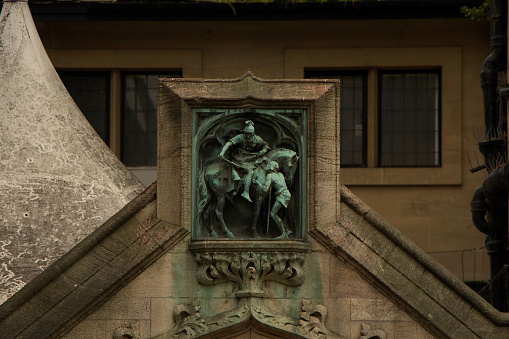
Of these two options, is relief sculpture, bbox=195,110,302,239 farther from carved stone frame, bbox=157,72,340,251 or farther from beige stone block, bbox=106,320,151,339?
beige stone block, bbox=106,320,151,339

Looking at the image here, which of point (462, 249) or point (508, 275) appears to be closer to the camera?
point (508, 275)

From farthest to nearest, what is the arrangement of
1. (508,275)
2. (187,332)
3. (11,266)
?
(508,275)
(11,266)
(187,332)

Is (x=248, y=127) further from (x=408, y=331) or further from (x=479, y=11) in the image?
(x=479, y=11)

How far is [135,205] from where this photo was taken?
70.5 ft

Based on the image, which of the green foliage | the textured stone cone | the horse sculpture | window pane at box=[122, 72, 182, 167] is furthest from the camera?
window pane at box=[122, 72, 182, 167]

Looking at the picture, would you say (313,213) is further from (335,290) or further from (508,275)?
(508,275)

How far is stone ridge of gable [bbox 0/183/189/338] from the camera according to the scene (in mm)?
21062

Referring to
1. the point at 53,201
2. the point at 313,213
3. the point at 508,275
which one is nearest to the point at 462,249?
the point at 508,275

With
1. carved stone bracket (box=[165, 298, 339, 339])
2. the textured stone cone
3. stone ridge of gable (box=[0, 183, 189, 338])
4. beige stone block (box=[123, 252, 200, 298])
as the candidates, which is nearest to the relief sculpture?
beige stone block (box=[123, 252, 200, 298])

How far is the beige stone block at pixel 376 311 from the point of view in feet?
69.9

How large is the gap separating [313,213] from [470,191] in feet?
48.9

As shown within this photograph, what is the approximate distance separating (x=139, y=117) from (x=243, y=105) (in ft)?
48.4

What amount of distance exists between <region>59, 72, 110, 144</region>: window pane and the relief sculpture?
14819 mm

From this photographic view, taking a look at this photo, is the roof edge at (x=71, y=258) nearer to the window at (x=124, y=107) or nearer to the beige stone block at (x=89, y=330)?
the beige stone block at (x=89, y=330)
